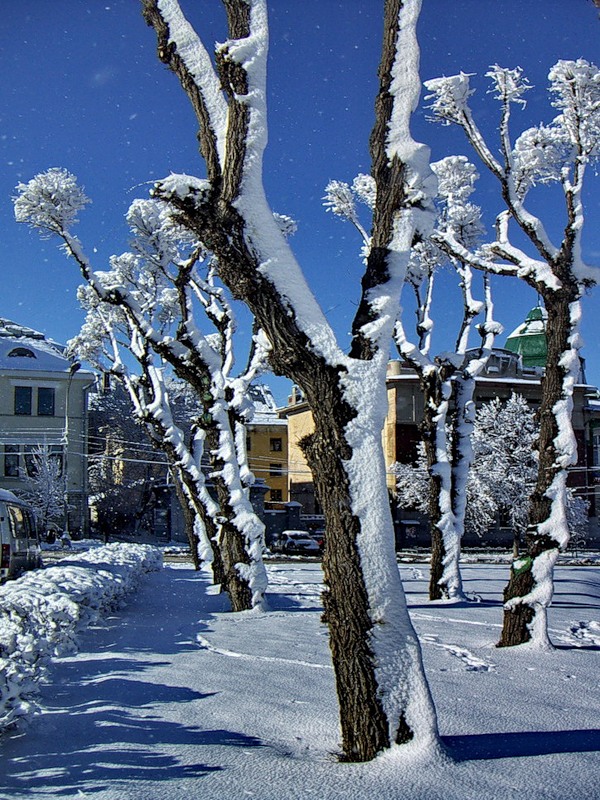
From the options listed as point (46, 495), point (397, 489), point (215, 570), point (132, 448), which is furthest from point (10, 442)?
point (215, 570)

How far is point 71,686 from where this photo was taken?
625 centimetres

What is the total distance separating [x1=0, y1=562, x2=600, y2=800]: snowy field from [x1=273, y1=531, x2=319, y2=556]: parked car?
97.1 ft

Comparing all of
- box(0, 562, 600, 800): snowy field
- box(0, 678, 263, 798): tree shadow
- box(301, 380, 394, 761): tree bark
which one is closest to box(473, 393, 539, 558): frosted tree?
box(0, 562, 600, 800): snowy field

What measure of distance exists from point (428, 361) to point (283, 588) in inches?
266

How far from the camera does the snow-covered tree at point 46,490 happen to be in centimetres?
4216

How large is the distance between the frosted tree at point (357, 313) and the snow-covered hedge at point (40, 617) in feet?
6.73

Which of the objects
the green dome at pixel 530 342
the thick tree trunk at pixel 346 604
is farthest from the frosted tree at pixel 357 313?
the green dome at pixel 530 342

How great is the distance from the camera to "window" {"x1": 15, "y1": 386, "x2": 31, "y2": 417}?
4522 centimetres

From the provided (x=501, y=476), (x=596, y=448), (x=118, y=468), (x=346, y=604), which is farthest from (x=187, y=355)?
(x=596, y=448)

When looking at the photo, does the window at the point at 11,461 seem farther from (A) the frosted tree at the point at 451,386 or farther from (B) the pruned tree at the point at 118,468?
(A) the frosted tree at the point at 451,386

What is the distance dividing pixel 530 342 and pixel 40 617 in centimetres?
5371

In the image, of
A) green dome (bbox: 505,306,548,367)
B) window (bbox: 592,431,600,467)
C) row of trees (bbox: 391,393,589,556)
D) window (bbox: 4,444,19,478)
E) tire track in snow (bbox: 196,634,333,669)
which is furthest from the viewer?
green dome (bbox: 505,306,548,367)

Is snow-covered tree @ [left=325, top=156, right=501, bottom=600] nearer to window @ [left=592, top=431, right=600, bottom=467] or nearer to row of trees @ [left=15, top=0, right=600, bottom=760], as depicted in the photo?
row of trees @ [left=15, top=0, right=600, bottom=760]

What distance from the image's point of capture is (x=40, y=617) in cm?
720
